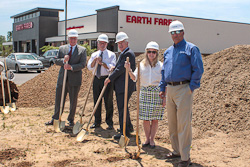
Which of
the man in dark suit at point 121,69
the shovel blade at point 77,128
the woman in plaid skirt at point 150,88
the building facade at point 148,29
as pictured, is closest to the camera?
the woman in plaid skirt at point 150,88

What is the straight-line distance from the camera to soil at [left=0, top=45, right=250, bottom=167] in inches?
180

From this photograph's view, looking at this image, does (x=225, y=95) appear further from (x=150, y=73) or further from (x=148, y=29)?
(x=148, y=29)

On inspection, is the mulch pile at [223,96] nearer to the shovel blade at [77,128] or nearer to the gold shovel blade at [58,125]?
the shovel blade at [77,128]

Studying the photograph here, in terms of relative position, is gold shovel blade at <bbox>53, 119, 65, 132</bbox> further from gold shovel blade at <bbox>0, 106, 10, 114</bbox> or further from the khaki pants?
the khaki pants

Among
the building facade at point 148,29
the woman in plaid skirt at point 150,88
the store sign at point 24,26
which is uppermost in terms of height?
the store sign at point 24,26

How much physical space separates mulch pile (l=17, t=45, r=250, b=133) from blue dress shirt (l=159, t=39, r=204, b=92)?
2138mm

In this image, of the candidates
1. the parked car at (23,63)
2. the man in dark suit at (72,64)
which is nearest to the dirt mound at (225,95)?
the man in dark suit at (72,64)

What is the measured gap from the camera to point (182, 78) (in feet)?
13.6

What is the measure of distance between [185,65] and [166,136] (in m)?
2.16

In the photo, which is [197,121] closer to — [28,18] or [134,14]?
[134,14]

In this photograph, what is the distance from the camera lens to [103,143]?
554 centimetres

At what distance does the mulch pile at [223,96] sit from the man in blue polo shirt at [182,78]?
5.83 ft

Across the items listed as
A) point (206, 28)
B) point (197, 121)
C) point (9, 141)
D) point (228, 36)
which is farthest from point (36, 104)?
point (228, 36)

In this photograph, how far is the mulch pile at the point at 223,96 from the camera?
5.90 meters
